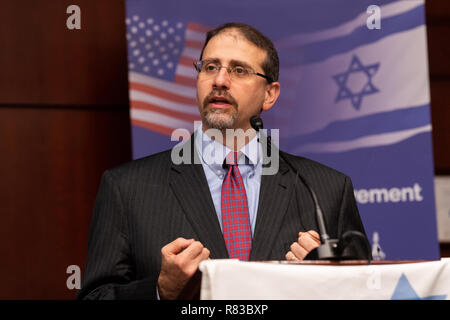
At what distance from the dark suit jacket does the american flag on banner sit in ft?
2.72

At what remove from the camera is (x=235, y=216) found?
200 centimetres

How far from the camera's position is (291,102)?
126 inches

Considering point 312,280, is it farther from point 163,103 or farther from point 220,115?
point 163,103

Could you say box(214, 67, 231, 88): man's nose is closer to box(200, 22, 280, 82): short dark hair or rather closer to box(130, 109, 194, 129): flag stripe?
box(200, 22, 280, 82): short dark hair

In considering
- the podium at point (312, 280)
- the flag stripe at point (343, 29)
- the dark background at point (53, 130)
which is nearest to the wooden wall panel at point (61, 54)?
the dark background at point (53, 130)

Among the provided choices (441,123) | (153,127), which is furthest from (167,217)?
(441,123)

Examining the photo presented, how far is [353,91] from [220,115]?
136 centimetres

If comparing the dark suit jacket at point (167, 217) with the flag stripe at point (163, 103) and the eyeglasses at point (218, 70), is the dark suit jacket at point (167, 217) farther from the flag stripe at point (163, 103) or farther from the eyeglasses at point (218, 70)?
the flag stripe at point (163, 103)

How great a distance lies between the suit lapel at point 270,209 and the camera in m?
1.94

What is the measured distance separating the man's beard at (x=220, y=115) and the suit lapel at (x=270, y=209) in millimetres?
241

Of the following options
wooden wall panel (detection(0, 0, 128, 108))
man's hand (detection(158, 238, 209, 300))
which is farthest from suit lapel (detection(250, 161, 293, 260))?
wooden wall panel (detection(0, 0, 128, 108))

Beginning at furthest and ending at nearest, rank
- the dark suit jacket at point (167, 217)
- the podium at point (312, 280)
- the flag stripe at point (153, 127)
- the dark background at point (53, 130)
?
the dark background at point (53, 130) → the flag stripe at point (153, 127) → the dark suit jacket at point (167, 217) → the podium at point (312, 280)
